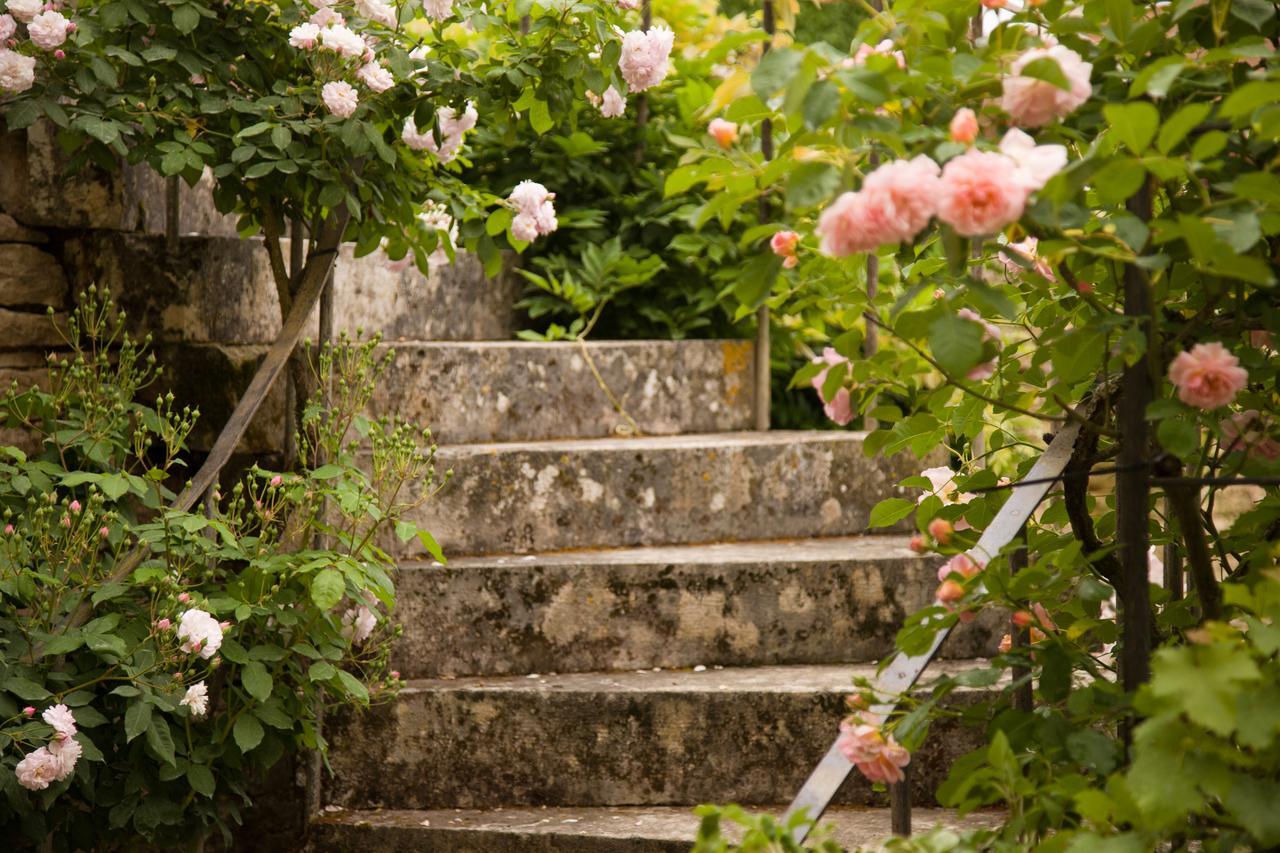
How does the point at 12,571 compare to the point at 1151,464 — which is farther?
the point at 12,571

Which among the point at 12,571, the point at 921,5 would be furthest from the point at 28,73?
the point at 921,5

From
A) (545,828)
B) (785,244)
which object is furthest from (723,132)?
(545,828)

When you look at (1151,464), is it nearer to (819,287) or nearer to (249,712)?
(249,712)

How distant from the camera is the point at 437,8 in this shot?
2.39 m

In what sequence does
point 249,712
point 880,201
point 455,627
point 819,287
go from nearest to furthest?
point 880,201 → point 249,712 → point 455,627 → point 819,287

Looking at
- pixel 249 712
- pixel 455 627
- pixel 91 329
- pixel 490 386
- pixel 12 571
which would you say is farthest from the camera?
pixel 490 386

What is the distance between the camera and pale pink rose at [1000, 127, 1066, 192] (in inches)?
44.9

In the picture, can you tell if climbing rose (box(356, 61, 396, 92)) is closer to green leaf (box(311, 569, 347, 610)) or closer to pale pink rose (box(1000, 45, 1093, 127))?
green leaf (box(311, 569, 347, 610))

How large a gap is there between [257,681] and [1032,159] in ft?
5.26

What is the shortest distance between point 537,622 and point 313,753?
21.6 inches

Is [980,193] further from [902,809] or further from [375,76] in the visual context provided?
[375,76]

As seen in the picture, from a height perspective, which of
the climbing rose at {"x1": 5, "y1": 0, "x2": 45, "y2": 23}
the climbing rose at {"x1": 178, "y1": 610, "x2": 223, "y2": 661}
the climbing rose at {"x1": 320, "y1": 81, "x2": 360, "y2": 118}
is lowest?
the climbing rose at {"x1": 178, "y1": 610, "x2": 223, "y2": 661}

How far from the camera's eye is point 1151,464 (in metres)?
→ 1.42

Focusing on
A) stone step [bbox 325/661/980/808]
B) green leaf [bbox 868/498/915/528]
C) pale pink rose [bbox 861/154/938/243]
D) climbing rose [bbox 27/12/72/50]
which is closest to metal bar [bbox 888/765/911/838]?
green leaf [bbox 868/498/915/528]
